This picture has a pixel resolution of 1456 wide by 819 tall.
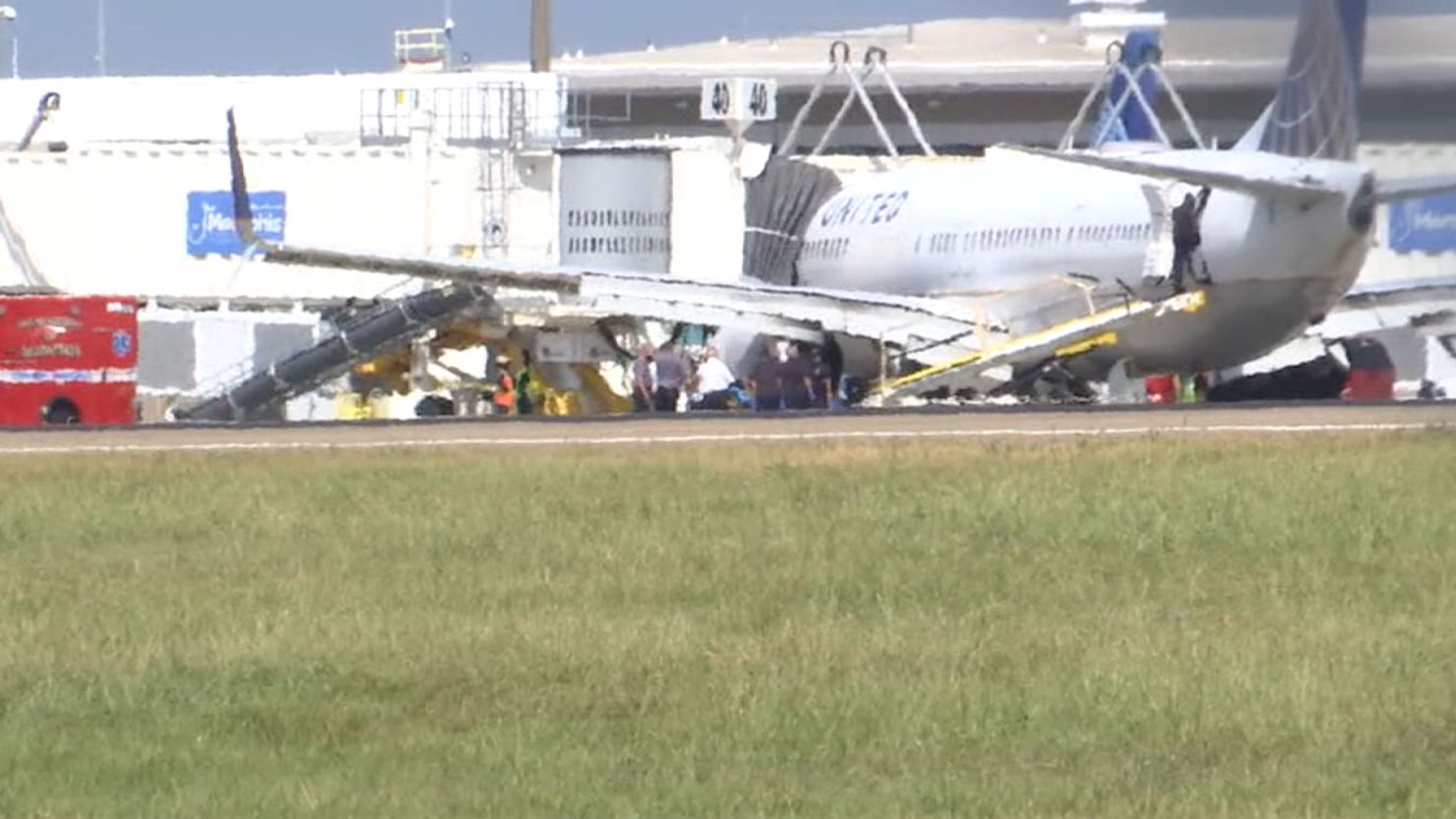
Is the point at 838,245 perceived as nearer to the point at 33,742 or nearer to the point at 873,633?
the point at 873,633

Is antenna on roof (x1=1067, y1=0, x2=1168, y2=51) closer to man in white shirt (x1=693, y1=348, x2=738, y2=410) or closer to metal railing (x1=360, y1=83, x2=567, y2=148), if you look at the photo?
man in white shirt (x1=693, y1=348, x2=738, y2=410)

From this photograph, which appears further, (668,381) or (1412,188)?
(668,381)

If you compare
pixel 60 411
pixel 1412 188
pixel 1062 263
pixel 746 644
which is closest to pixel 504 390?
pixel 60 411

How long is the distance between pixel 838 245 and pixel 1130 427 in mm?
20891

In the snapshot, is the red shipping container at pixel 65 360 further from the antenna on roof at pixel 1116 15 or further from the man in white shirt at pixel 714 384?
the antenna on roof at pixel 1116 15

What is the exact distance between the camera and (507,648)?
63.4 feet

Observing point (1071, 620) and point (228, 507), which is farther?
point (228, 507)

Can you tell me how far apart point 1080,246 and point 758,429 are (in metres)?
11.6

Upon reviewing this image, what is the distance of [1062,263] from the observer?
5112 centimetres

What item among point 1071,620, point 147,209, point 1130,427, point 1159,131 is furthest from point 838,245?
point 1071,620

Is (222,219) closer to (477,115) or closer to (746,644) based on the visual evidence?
(477,115)

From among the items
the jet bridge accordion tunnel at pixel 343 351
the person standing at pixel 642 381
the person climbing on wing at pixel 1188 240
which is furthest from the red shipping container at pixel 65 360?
the person climbing on wing at pixel 1188 240

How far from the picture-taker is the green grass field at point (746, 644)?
48.2ft

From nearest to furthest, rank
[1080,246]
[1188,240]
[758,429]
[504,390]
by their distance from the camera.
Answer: [758,429] < [1188,240] < [1080,246] < [504,390]
